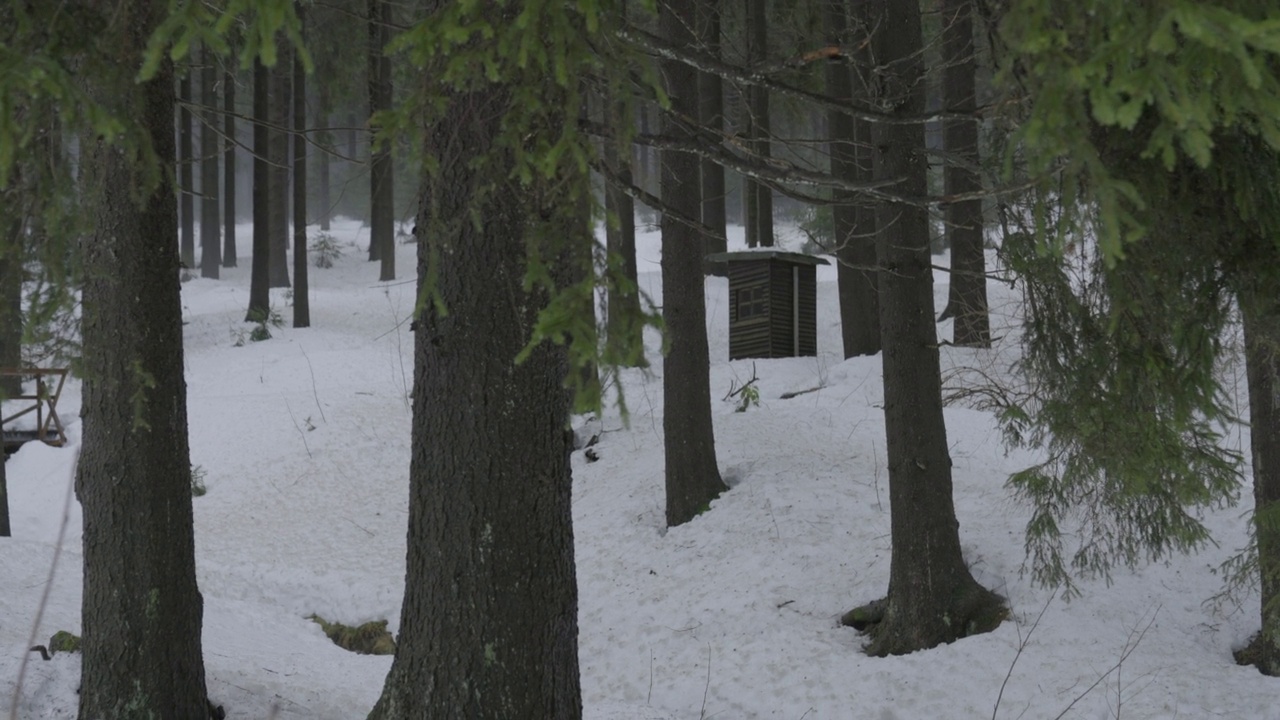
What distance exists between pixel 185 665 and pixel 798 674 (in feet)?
12.8

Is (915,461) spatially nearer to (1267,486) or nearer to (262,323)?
(1267,486)

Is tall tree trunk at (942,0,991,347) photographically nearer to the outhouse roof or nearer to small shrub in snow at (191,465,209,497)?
the outhouse roof

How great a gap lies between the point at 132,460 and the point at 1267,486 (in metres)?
6.47

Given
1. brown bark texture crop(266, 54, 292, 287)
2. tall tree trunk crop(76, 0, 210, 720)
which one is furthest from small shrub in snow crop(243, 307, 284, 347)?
tall tree trunk crop(76, 0, 210, 720)

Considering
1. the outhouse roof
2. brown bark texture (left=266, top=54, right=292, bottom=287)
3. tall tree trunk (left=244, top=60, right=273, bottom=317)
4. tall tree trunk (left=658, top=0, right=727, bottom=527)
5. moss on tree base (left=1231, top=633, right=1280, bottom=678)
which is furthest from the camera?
brown bark texture (left=266, top=54, right=292, bottom=287)

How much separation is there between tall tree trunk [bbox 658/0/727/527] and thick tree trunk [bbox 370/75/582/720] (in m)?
5.33

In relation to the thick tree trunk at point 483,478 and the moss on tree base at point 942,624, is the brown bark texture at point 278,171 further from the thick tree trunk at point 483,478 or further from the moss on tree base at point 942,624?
the thick tree trunk at point 483,478

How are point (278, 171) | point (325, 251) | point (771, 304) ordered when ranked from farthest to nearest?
1. point (325, 251)
2. point (278, 171)
3. point (771, 304)

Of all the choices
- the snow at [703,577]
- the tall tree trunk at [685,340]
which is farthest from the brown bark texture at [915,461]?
the tall tree trunk at [685,340]

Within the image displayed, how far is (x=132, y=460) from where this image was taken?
484 centimetres

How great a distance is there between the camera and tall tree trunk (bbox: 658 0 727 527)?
9508 mm

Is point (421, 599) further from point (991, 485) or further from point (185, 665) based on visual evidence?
point (991, 485)

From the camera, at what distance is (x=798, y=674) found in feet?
23.5

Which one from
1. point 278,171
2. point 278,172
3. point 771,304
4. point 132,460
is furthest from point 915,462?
point 278,172
